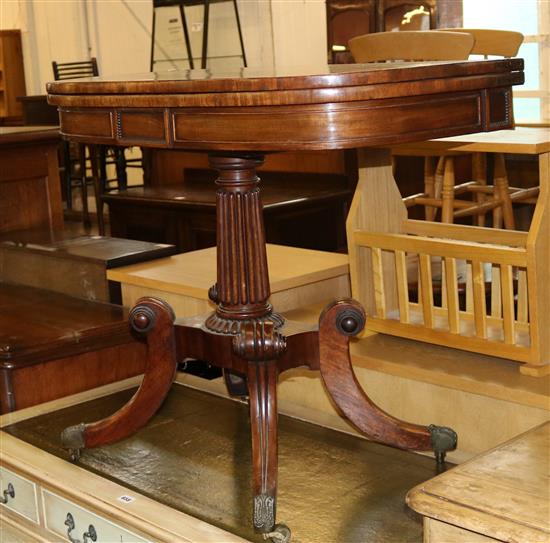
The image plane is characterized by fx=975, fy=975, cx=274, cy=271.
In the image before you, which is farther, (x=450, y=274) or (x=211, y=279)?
(x=211, y=279)

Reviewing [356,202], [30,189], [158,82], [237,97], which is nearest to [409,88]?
[237,97]

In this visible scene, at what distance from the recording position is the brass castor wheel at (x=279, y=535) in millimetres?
1547

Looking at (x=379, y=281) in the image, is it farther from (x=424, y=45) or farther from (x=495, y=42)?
(x=495, y=42)

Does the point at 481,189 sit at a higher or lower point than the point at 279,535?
higher

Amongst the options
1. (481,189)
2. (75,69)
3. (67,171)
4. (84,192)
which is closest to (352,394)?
(481,189)

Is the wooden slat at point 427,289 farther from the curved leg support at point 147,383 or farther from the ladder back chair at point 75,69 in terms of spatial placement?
the ladder back chair at point 75,69

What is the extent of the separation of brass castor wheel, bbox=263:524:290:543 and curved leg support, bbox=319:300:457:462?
0.85ft

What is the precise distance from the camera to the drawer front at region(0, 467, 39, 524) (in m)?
1.93

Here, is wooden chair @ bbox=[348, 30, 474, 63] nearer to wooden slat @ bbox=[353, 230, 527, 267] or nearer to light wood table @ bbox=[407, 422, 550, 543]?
wooden slat @ bbox=[353, 230, 527, 267]

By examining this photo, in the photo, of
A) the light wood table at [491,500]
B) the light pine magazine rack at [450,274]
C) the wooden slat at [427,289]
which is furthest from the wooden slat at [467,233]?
the light wood table at [491,500]

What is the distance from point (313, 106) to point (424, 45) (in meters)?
1.13

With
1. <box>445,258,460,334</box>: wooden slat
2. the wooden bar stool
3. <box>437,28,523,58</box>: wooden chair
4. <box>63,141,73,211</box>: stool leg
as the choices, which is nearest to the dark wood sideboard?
the wooden bar stool

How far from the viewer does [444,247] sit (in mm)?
1965

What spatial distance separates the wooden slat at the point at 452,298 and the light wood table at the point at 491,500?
463 mm
